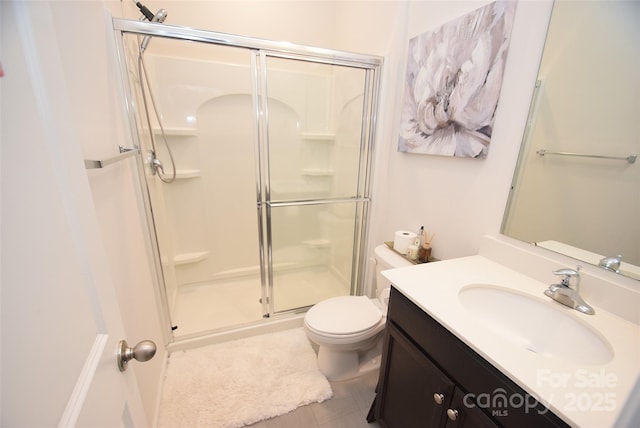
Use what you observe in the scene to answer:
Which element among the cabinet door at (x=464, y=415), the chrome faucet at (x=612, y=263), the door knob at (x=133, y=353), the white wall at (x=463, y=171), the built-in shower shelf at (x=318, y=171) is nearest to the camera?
the door knob at (x=133, y=353)

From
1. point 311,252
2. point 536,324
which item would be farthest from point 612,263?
point 311,252

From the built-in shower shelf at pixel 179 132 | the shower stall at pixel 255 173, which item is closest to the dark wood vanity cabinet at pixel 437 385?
the shower stall at pixel 255 173

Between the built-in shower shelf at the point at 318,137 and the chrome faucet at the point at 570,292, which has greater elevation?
the built-in shower shelf at the point at 318,137

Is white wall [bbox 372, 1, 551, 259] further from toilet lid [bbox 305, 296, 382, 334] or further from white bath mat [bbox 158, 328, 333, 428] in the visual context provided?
white bath mat [bbox 158, 328, 333, 428]

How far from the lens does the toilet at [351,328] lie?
145cm

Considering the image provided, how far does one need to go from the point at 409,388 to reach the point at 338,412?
602 mm

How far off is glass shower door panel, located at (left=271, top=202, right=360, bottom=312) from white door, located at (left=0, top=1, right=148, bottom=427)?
145cm

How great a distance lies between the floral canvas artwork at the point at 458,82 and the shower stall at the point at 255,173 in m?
0.38

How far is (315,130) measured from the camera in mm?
2215

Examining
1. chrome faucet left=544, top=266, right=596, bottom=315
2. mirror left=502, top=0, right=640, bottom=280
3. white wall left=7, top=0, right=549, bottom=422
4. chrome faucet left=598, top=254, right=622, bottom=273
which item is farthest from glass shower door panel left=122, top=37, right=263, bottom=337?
chrome faucet left=598, top=254, right=622, bottom=273

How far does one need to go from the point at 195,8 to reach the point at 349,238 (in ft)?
7.19

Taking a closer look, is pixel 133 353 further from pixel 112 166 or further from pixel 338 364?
pixel 338 364

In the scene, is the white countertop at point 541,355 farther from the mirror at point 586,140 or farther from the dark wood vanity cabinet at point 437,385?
the mirror at point 586,140

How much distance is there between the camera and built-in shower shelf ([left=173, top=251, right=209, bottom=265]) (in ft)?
7.82
